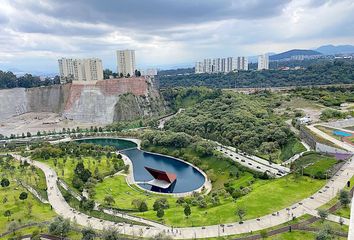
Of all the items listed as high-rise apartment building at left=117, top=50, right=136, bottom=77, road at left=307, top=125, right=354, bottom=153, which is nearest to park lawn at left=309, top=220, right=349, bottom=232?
road at left=307, top=125, right=354, bottom=153

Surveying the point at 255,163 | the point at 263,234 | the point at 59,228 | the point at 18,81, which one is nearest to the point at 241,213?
the point at 263,234

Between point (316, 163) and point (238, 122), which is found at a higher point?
point (238, 122)

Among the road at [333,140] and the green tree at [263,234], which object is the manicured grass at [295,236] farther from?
the road at [333,140]

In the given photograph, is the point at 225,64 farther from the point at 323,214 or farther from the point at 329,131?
the point at 323,214

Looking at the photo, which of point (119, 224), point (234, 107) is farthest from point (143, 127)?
point (119, 224)

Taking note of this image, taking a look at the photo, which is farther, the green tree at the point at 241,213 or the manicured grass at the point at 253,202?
the manicured grass at the point at 253,202

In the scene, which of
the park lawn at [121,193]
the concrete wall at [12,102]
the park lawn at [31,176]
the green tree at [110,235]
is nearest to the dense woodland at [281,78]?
the concrete wall at [12,102]

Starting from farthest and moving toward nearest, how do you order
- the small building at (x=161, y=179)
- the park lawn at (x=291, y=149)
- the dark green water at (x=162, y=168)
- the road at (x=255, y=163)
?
1. the park lawn at (x=291, y=149)
2. the dark green water at (x=162, y=168)
3. the small building at (x=161, y=179)
4. the road at (x=255, y=163)
